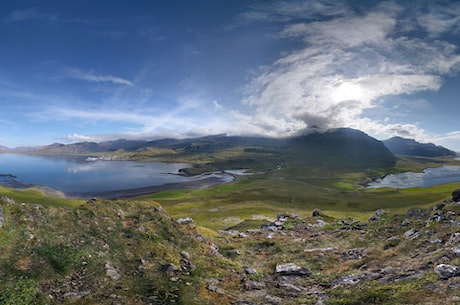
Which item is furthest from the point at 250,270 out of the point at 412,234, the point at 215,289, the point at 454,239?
the point at 412,234

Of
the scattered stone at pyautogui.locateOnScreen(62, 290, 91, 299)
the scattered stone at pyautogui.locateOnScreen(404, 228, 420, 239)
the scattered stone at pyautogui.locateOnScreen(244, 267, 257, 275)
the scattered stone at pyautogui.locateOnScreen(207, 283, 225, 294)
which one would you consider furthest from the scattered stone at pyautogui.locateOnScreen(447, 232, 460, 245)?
the scattered stone at pyautogui.locateOnScreen(62, 290, 91, 299)

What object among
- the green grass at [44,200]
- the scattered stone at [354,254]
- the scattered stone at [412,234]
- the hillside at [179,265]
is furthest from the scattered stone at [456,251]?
the green grass at [44,200]

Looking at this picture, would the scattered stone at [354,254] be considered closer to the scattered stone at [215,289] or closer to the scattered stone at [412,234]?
the scattered stone at [412,234]

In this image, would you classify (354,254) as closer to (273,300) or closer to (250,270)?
(250,270)

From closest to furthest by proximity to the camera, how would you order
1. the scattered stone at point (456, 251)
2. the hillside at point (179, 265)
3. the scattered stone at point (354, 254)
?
the hillside at point (179, 265) → the scattered stone at point (456, 251) → the scattered stone at point (354, 254)

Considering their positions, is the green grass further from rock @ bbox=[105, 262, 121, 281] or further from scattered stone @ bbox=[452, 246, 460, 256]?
scattered stone @ bbox=[452, 246, 460, 256]
